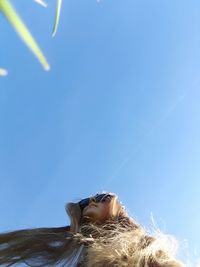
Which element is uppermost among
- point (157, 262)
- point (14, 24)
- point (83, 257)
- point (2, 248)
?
point (2, 248)

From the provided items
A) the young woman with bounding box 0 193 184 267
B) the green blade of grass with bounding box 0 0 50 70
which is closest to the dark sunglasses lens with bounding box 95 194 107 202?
the young woman with bounding box 0 193 184 267

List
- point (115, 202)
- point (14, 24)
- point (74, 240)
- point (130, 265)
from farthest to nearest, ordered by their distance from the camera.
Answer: point (115, 202) < point (74, 240) < point (130, 265) < point (14, 24)

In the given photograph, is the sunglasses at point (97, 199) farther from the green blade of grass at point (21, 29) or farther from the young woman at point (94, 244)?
the green blade of grass at point (21, 29)

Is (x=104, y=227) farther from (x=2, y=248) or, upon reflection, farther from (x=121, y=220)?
(x=2, y=248)

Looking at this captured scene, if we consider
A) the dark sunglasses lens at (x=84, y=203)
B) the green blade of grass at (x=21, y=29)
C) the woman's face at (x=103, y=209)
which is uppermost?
the dark sunglasses lens at (x=84, y=203)

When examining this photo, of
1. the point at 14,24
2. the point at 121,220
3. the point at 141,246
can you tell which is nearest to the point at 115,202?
the point at 121,220

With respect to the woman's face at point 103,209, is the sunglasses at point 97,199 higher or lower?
higher

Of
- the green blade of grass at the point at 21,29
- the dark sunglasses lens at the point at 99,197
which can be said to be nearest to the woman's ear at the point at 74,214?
the dark sunglasses lens at the point at 99,197
